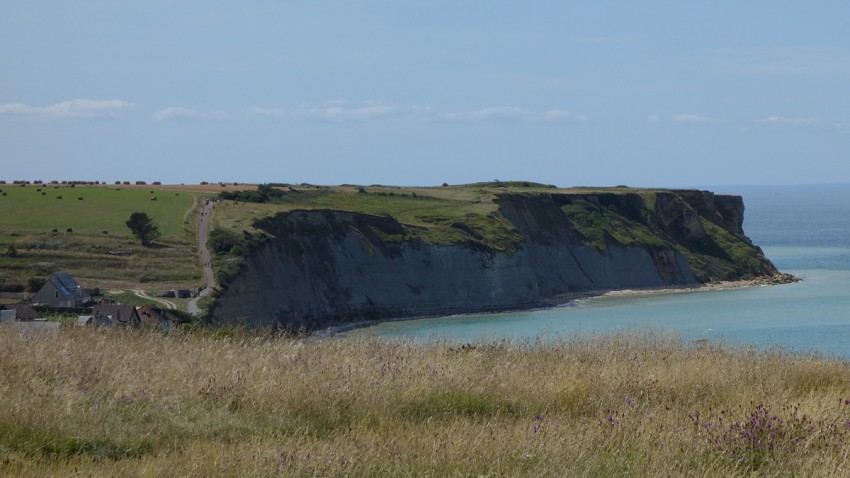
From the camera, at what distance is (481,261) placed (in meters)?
82.9

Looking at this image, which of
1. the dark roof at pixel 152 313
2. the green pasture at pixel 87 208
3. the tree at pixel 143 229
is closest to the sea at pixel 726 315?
the dark roof at pixel 152 313

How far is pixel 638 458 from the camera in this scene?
220 inches

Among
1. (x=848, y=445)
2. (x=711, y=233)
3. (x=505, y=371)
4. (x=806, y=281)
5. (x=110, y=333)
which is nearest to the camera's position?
(x=848, y=445)

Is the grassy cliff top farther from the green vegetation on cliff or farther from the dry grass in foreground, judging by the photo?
the dry grass in foreground

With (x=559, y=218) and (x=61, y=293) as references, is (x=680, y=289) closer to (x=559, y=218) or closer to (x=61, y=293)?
(x=559, y=218)

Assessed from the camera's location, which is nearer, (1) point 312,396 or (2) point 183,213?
(1) point 312,396

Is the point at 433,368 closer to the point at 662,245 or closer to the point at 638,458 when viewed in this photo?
the point at 638,458

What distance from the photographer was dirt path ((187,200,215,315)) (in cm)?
5347

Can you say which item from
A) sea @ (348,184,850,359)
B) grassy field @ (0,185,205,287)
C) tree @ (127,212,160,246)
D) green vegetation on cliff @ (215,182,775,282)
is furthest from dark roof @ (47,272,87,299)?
green vegetation on cliff @ (215,182,775,282)


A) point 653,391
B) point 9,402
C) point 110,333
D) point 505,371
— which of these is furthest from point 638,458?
point 110,333

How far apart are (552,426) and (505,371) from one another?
6.49ft

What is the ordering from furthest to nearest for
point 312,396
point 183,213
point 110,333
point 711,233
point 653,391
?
point 711,233 < point 183,213 < point 110,333 < point 653,391 < point 312,396

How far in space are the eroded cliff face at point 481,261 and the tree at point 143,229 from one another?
744 cm

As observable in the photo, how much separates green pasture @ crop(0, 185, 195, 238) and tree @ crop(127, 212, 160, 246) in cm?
120
